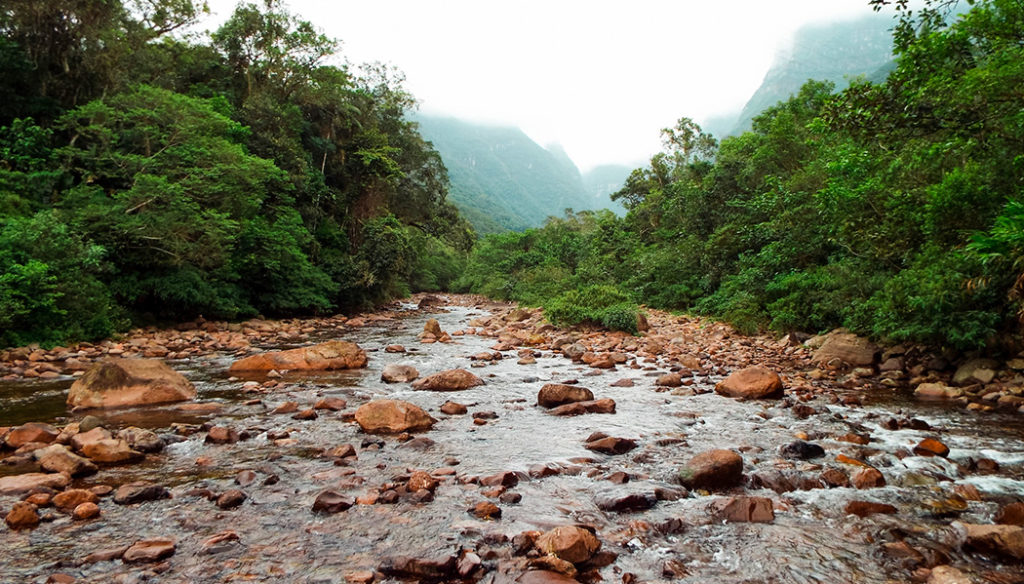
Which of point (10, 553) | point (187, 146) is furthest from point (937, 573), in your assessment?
point (187, 146)

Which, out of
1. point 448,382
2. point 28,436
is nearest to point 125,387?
point 28,436

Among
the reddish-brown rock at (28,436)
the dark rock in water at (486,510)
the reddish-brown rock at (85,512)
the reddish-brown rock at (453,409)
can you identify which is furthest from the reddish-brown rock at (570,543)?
the reddish-brown rock at (28,436)

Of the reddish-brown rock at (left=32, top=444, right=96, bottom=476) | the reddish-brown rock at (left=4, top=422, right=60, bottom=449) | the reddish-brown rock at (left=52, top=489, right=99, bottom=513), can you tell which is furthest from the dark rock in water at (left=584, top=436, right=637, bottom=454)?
the reddish-brown rock at (left=4, top=422, right=60, bottom=449)

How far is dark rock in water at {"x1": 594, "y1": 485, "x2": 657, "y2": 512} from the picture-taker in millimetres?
4188

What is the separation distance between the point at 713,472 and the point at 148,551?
4378 millimetres

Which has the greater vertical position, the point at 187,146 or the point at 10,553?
the point at 187,146

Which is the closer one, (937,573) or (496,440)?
(937,573)

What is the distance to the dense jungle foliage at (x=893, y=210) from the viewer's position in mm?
6688

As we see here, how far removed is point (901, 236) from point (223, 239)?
18612 mm

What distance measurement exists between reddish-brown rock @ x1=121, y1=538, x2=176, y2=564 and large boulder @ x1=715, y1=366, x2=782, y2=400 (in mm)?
7707

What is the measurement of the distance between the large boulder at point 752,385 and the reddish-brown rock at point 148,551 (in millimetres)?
7707

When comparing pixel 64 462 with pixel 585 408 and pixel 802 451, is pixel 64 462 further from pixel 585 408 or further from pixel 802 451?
pixel 802 451

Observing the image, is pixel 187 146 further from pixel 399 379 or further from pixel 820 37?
pixel 820 37

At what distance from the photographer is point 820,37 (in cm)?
17038
